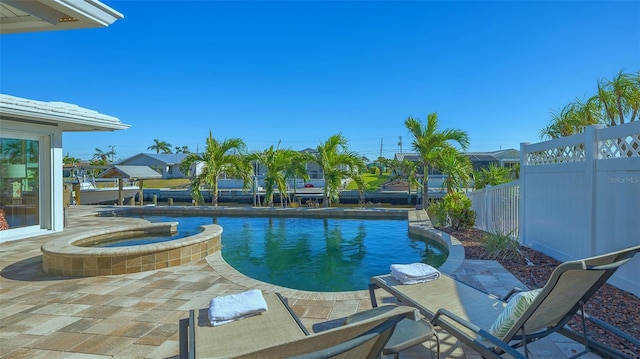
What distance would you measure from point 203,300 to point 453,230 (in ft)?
23.4

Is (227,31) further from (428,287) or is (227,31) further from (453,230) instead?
(428,287)

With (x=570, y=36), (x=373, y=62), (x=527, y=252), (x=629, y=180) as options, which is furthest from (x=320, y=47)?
(x=629, y=180)

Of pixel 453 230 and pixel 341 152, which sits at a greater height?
pixel 341 152

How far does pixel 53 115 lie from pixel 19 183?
2486mm

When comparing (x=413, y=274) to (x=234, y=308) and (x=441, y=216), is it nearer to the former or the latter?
(x=234, y=308)

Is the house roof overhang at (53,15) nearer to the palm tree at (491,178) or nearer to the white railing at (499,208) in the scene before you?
the white railing at (499,208)

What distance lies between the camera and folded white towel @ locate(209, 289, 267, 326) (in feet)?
8.96

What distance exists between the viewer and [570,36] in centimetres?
890

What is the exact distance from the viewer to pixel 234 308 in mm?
2842

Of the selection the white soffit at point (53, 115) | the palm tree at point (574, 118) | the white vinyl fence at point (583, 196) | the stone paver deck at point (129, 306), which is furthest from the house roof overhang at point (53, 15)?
the palm tree at point (574, 118)

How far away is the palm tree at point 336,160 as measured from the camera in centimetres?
1427

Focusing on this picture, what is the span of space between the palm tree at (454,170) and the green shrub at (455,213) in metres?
1.59

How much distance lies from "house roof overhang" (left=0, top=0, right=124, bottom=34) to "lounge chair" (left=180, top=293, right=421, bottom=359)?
2575 mm

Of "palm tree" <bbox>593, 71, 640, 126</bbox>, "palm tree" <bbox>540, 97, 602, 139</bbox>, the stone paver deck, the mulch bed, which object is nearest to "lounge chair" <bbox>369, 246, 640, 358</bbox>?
the stone paver deck
